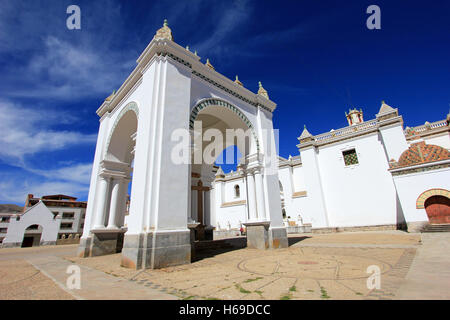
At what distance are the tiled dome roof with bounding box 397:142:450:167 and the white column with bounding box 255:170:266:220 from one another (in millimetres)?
8006

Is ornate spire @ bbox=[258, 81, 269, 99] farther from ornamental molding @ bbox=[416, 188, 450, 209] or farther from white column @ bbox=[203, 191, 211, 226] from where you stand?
ornamental molding @ bbox=[416, 188, 450, 209]

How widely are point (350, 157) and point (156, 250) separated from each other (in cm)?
1565

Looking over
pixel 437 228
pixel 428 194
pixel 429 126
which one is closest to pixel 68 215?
pixel 437 228

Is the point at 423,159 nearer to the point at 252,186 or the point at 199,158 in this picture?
the point at 252,186

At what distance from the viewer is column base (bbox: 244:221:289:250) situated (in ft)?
24.6

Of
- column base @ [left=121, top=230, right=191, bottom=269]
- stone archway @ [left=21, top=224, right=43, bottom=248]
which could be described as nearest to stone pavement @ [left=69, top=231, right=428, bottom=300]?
column base @ [left=121, top=230, right=191, bottom=269]

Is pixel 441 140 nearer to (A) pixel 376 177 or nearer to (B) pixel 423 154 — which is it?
(A) pixel 376 177

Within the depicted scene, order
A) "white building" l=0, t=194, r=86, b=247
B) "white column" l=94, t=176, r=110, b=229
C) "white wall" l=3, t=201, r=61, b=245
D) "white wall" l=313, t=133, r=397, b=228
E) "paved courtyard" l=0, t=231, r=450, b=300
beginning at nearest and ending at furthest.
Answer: "paved courtyard" l=0, t=231, r=450, b=300
"white column" l=94, t=176, r=110, b=229
"white wall" l=313, t=133, r=397, b=228
"white building" l=0, t=194, r=86, b=247
"white wall" l=3, t=201, r=61, b=245

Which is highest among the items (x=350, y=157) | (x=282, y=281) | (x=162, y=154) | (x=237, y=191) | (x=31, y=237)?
(x=350, y=157)

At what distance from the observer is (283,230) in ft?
26.1

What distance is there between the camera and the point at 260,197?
805cm

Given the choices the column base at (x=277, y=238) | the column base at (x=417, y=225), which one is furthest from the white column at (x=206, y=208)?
the column base at (x=417, y=225)

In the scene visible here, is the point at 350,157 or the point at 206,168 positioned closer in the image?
the point at 206,168

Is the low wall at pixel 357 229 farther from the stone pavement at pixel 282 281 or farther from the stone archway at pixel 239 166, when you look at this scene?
the stone pavement at pixel 282 281
